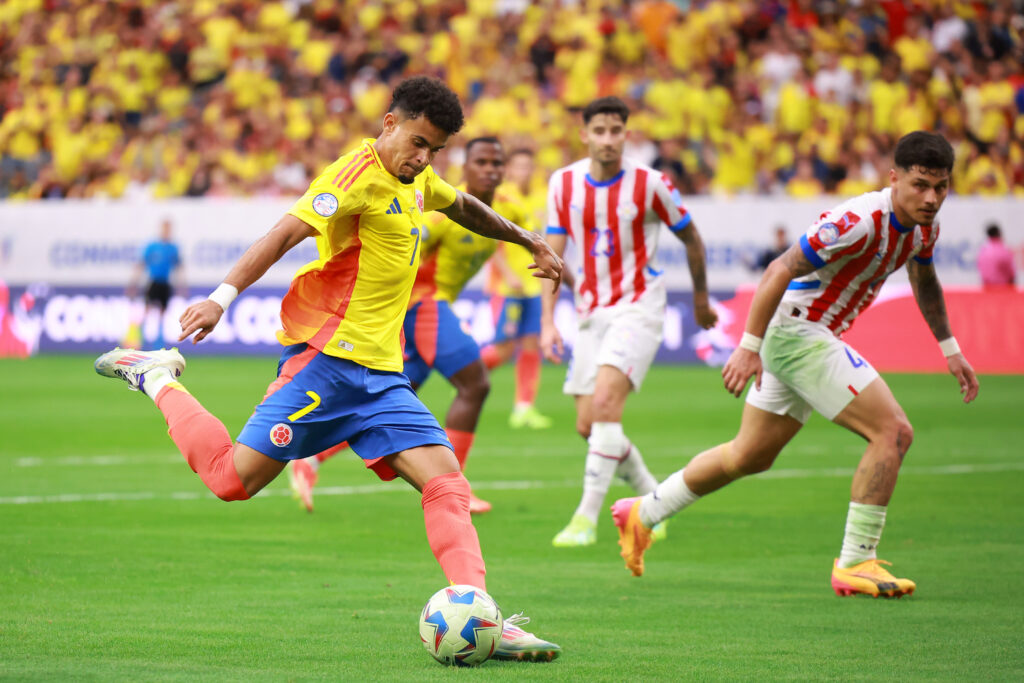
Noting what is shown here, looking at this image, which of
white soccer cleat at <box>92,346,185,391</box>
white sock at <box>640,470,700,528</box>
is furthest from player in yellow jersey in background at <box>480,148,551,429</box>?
white soccer cleat at <box>92,346,185,391</box>

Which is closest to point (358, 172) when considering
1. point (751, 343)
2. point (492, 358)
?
point (751, 343)

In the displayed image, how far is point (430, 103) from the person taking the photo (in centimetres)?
512

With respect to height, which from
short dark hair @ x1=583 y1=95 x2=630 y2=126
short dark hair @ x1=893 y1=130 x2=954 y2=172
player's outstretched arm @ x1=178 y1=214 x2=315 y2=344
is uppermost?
short dark hair @ x1=583 y1=95 x2=630 y2=126

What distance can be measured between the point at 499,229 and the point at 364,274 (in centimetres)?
74

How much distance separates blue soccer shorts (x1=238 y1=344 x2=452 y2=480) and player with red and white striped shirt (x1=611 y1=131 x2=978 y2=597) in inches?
60.8

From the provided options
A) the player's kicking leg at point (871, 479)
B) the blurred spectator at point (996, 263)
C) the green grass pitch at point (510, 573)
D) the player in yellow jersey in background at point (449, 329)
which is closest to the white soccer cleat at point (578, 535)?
the green grass pitch at point (510, 573)

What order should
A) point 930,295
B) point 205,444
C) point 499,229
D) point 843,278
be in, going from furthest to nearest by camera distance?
point 930,295, point 843,278, point 499,229, point 205,444

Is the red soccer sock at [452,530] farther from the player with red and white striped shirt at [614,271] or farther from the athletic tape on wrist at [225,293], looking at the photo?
the player with red and white striped shirt at [614,271]

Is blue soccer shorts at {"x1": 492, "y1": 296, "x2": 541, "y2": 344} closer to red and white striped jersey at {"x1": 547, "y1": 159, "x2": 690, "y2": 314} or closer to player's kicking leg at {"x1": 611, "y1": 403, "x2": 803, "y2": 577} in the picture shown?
red and white striped jersey at {"x1": 547, "y1": 159, "x2": 690, "y2": 314}

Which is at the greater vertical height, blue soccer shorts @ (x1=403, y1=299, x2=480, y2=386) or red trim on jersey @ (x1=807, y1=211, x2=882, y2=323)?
red trim on jersey @ (x1=807, y1=211, x2=882, y2=323)

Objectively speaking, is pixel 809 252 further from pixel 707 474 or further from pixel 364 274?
pixel 364 274

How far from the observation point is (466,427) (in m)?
9.34

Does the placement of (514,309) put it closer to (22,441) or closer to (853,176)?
(22,441)

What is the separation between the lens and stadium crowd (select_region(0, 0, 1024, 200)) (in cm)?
2342
